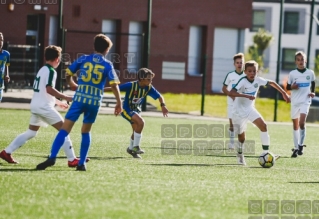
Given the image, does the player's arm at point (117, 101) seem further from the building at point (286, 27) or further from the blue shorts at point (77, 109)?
the building at point (286, 27)

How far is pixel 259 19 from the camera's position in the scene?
68.7 meters

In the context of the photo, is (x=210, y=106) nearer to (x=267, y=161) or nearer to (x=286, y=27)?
(x=267, y=161)

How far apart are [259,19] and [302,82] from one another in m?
50.9

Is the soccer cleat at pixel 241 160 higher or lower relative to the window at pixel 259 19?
lower

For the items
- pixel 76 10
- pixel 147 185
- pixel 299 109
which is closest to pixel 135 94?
pixel 299 109

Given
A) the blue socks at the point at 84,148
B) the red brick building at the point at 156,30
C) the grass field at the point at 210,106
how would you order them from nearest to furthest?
the blue socks at the point at 84,148
the grass field at the point at 210,106
the red brick building at the point at 156,30

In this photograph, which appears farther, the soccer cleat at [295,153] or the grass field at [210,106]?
the grass field at [210,106]

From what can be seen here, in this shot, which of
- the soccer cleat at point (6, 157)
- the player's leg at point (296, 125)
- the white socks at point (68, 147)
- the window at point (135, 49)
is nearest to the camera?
the white socks at point (68, 147)

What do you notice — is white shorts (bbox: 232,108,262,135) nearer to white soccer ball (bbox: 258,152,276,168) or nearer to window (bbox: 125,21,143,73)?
white soccer ball (bbox: 258,152,276,168)

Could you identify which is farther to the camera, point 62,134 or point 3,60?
point 3,60

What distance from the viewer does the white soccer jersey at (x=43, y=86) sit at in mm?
12336

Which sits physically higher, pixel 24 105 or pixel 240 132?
pixel 240 132

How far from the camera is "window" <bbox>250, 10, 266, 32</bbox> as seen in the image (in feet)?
224

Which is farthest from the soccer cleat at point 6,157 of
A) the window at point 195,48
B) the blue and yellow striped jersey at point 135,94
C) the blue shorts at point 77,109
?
the window at point 195,48
